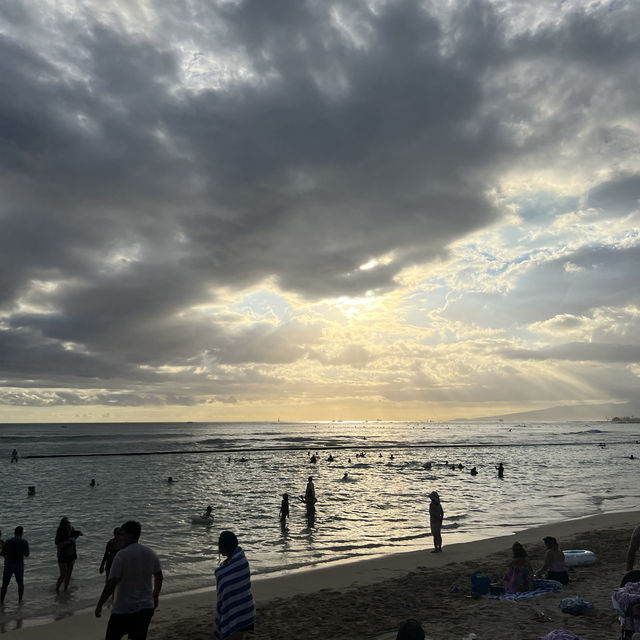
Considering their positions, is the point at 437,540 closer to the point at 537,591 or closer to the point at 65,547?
the point at 537,591

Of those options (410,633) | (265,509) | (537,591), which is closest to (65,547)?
(410,633)

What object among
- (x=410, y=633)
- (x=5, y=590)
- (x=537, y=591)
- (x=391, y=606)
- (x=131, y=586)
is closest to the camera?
(x=410, y=633)

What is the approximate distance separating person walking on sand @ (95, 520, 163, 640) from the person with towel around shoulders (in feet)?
3.13

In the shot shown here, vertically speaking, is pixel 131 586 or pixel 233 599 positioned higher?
pixel 131 586

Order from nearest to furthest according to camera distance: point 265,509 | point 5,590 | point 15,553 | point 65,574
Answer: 1. point 15,553
2. point 5,590
3. point 65,574
4. point 265,509

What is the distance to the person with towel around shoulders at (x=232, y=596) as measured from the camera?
6398mm

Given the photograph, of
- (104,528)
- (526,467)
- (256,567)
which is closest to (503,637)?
(256,567)

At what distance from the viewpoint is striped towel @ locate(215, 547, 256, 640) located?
6395 millimetres

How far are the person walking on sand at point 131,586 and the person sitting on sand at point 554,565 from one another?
978 centimetres

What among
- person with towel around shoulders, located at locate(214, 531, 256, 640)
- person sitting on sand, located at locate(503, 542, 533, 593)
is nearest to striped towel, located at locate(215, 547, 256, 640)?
person with towel around shoulders, located at locate(214, 531, 256, 640)

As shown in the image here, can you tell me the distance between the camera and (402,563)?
16031 mm

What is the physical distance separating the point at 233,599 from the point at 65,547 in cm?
1005

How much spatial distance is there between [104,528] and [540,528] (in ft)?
67.6

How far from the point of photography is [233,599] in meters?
6.40
